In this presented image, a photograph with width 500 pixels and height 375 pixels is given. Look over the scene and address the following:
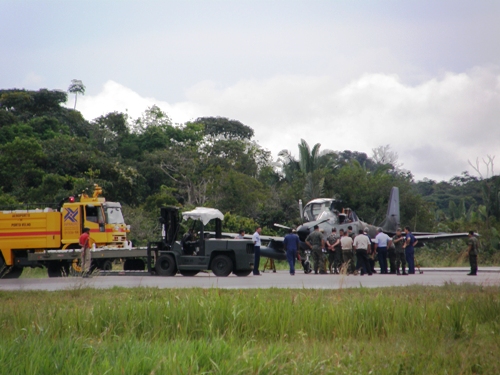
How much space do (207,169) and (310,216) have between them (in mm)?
20223

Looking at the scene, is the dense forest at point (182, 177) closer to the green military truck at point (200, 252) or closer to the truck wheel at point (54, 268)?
the truck wheel at point (54, 268)

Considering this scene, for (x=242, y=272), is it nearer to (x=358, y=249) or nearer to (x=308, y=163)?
(x=358, y=249)

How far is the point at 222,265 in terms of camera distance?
2291 centimetres

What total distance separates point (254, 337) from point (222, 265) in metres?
14.4

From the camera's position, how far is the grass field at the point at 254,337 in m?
6.79

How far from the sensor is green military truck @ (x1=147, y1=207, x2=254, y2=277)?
75.2 feet

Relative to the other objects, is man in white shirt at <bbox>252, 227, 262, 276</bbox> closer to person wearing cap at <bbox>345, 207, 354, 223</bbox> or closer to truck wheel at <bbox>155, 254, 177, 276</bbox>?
truck wheel at <bbox>155, 254, 177, 276</bbox>

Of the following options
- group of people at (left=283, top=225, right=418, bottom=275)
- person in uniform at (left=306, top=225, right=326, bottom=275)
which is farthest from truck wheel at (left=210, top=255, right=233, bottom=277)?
person in uniform at (left=306, top=225, right=326, bottom=275)

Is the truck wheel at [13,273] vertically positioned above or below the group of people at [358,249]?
below

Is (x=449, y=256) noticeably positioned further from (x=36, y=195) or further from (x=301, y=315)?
(x=301, y=315)

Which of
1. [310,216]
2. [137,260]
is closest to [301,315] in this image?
[137,260]

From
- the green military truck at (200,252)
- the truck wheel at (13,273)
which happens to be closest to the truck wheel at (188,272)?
the green military truck at (200,252)

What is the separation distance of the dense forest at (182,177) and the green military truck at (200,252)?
16.6 metres

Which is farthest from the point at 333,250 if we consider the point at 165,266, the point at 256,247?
the point at 165,266
